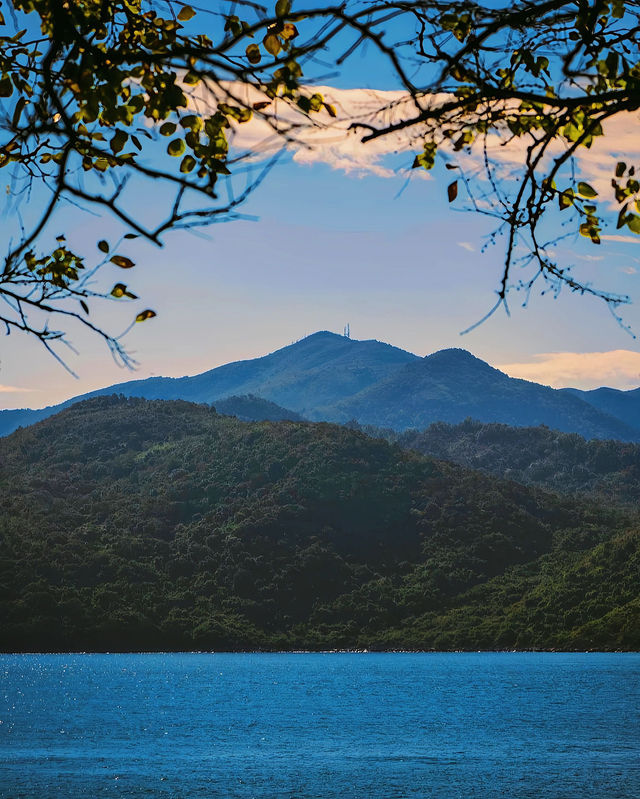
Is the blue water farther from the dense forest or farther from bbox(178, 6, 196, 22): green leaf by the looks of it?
bbox(178, 6, 196, 22): green leaf

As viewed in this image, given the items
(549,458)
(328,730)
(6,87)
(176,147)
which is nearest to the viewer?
(176,147)

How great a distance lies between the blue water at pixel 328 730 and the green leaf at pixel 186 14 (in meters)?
45.0

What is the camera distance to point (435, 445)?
640 ft

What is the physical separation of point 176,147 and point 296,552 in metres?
129

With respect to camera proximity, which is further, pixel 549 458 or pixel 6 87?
pixel 549 458

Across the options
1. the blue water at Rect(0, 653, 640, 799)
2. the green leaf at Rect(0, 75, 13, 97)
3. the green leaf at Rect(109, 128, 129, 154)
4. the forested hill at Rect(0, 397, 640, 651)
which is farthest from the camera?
the forested hill at Rect(0, 397, 640, 651)

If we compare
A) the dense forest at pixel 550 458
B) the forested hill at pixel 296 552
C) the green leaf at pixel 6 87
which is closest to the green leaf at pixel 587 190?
the green leaf at pixel 6 87

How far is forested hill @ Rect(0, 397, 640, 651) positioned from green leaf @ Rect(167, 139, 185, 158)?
12107cm

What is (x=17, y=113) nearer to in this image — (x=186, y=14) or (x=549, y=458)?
(x=186, y=14)

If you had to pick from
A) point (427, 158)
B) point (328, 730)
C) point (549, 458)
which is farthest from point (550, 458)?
point (427, 158)

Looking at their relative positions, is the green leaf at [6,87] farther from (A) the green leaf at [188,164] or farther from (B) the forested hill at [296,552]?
(B) the forested hill at [296,552]

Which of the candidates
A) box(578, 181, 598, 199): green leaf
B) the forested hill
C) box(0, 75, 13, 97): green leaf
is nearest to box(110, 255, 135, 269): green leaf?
box(0, 75, 13, 97): green leaf

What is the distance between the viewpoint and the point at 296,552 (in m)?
134

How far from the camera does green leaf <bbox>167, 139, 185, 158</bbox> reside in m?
6.05
